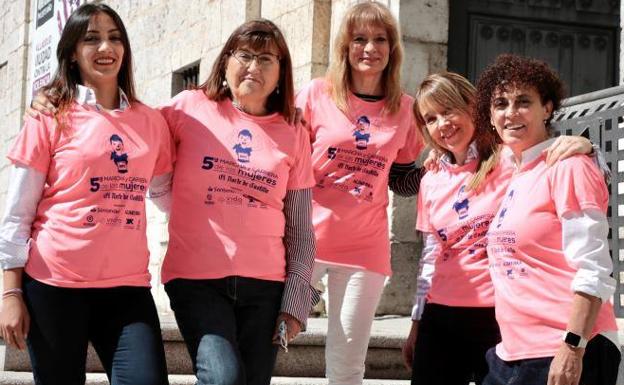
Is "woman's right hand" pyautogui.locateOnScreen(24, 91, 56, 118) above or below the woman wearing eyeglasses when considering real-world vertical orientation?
above

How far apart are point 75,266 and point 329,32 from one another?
484 centimetres

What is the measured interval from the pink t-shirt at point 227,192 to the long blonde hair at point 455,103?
0.58 meters

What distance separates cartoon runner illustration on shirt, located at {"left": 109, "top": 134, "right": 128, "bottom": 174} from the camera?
3.34m

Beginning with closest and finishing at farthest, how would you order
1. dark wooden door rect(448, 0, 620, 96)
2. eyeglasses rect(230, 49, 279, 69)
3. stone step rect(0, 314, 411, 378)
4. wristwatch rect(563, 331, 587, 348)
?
wristwatch rect(563, 331, 587, 348) < eyeglasses rect(230, 49, 279, 69) < stone step rect(0, 314, 411, 378) < dark wooden door rect(448, 0, 620, 96)

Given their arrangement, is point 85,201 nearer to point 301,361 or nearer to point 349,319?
point 349,319

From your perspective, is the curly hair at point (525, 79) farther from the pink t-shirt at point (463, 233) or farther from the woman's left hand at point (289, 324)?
the woman's left hand at point (289, 324)

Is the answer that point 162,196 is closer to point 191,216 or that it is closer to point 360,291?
point 191,216

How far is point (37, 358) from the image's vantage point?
3232mm

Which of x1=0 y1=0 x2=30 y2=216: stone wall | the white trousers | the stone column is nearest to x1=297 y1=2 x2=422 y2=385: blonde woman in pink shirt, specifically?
the white trousers

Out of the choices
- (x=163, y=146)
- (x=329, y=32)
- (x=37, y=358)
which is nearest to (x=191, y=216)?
(x=163, y=146)

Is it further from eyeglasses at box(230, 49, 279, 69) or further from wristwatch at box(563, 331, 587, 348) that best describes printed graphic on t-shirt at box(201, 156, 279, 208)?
wristwatch at box(563, 331, 587, 348)

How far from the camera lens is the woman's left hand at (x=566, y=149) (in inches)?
117

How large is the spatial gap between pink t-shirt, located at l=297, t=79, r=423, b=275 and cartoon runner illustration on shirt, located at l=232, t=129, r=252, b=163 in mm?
678

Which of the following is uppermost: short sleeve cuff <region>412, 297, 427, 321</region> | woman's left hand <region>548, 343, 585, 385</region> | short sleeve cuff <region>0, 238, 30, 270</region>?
short sleeve cuff <region>0, 238, 30, 270</region>
